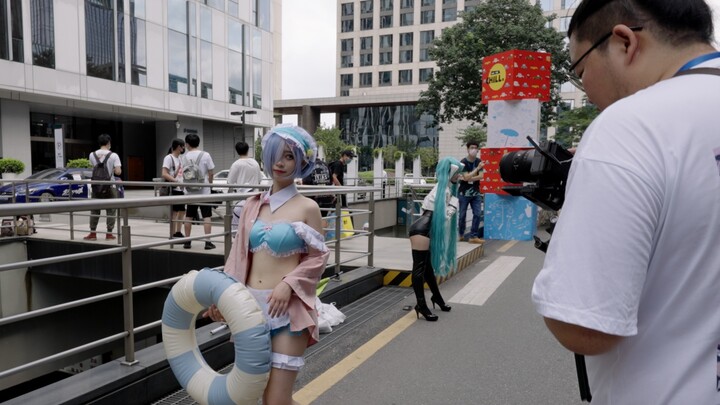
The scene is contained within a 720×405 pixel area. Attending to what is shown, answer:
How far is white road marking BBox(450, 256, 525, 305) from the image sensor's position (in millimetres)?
5941

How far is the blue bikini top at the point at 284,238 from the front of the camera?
97.0 inches

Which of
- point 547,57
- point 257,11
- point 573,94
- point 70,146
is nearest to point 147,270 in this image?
point 547,57

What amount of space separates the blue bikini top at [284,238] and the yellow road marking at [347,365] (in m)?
1.28

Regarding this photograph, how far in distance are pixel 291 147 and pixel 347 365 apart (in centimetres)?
205

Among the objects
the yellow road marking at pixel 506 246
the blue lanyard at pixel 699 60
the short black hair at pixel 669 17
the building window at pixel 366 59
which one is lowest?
the yellow road marking at pixel 506 246

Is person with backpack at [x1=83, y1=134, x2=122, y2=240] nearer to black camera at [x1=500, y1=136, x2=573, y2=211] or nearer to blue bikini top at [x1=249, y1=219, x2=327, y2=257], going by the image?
blue bikini top at [x1=249, y1=219, x2=327, y2=257]

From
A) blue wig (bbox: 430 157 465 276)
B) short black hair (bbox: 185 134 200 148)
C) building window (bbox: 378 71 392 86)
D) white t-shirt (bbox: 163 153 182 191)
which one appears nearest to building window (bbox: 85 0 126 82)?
white t-shirt (bbox: 163 153 182 191)

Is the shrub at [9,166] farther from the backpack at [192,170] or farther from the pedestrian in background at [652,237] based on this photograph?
the pedestrian in background at [652,237]

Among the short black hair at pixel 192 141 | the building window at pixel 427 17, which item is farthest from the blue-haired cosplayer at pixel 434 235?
the building window at pixel 427 17

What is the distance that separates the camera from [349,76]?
7269 centimetres

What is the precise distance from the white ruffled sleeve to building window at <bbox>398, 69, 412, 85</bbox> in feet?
225

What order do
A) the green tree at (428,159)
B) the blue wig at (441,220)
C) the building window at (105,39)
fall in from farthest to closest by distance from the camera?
the green tree at (428,159), the building window at (105,39), the blue wig at (441,220)

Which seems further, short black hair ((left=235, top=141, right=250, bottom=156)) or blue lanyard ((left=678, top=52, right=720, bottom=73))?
short black hair ((left=235, top=141, right=250, bottom=156))

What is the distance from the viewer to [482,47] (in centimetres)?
1952
